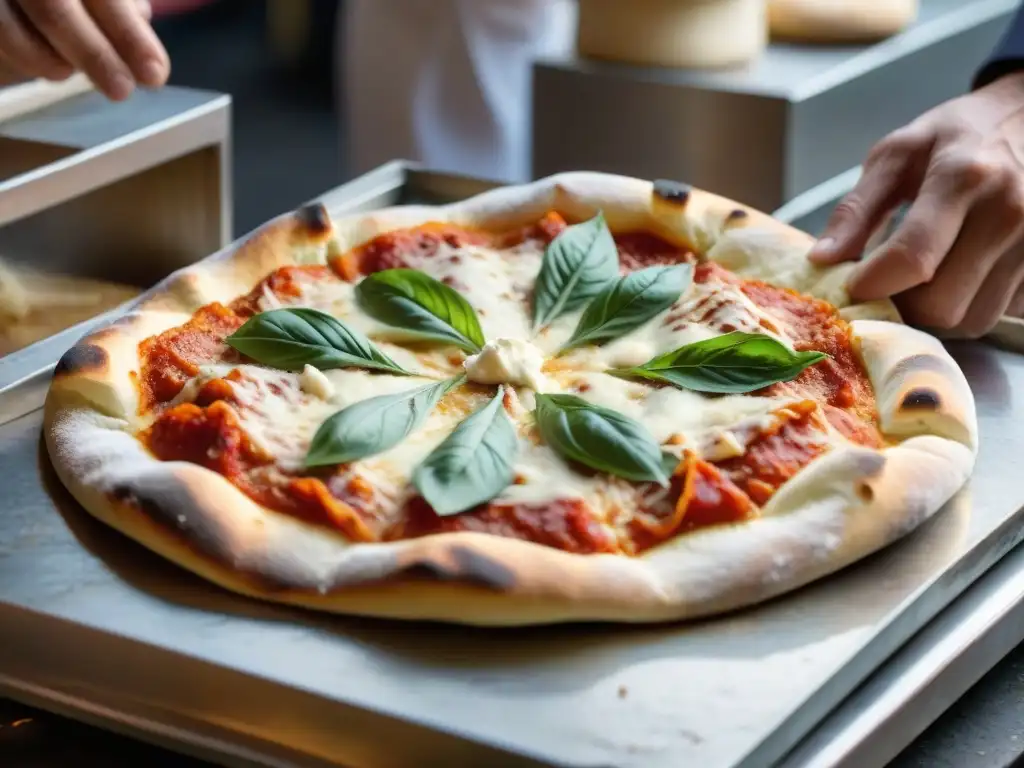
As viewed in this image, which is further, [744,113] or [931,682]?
[744,113]

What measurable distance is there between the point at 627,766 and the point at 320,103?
4.16 m

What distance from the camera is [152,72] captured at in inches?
61.0

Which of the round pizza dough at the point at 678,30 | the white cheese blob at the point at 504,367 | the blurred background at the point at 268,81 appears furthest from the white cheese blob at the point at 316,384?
the blurred background at the point at 268,81

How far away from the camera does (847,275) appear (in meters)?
1.35

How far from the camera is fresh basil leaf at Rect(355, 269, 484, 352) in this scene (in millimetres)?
1243

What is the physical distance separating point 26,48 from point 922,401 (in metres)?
0.99

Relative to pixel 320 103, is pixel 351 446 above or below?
above

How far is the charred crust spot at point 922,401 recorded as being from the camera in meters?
1.12

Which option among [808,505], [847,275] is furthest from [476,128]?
[808,505]

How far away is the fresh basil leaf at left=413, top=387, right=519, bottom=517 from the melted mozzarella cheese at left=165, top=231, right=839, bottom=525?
0.02 metres

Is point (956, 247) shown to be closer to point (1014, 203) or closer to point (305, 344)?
point (1014, 203)

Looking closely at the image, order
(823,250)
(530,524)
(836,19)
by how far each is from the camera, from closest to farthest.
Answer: (530,524), (823,250), (836,19)

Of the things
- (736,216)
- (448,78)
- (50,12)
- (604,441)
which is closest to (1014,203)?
(736,216)

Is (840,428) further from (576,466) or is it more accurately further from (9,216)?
(9,216)
